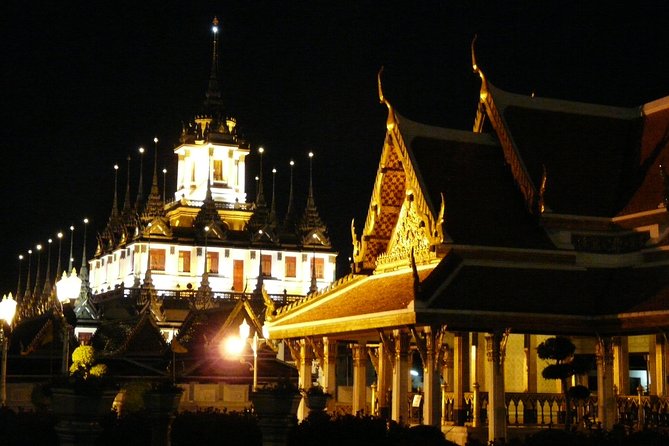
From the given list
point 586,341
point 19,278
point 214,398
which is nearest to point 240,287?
point 19,278

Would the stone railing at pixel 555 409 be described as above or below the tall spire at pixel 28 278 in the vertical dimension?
below

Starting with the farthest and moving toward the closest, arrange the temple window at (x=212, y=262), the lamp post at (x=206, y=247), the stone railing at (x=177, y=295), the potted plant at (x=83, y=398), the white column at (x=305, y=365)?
the temple window at (x=212, y=262) → the lamp post at (x=206, y=247) → the stone railing at (x=177, y=295) → the white column at (x=305, y=365) → the potted plant at (x=83, y=398)

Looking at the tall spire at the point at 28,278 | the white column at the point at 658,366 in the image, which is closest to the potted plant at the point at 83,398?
the white column at the point at 658,366

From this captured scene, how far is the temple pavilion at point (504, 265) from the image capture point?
24203 millimetres

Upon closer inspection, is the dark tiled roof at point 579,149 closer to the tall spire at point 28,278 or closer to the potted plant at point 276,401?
the potted plant at point 276,401

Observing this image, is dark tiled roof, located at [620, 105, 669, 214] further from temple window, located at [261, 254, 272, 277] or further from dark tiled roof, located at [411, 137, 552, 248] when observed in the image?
temple window, located at [261, 254, 272, 277]

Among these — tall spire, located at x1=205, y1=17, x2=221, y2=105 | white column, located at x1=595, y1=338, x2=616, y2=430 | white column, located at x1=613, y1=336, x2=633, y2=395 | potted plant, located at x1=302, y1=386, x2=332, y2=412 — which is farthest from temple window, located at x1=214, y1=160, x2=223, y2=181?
potted plant, located at x1=302, y1=386, x2=332, y2=412

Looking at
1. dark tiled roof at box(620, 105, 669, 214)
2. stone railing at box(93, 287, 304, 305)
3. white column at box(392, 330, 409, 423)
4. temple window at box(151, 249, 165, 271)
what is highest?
temple window at box(151, 249, 165, 271)

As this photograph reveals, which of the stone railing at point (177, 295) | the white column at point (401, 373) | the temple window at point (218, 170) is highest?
the temple window at point (218, 170)

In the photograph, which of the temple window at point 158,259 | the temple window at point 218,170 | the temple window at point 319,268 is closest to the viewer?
the temple window at point 158,259

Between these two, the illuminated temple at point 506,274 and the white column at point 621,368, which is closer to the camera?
the illuminated temple at point 506,274

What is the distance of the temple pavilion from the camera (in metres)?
24.2

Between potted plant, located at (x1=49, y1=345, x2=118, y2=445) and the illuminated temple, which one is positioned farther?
the illuminated temple

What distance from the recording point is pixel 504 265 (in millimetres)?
25438
